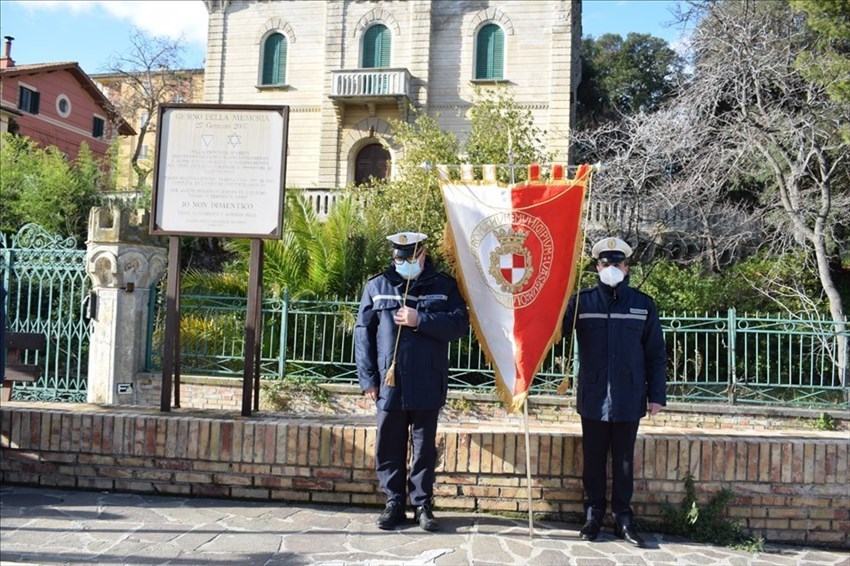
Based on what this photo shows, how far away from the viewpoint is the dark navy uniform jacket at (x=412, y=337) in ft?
14.0

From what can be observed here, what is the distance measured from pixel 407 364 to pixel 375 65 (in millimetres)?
21549

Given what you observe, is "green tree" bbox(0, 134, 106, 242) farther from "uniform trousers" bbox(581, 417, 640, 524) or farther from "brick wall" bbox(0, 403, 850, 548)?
"uniform trousers" bbox(581, 417, 640, 524)

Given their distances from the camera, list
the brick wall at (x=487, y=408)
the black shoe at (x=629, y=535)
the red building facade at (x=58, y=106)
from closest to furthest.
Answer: the black shoe at (x=629, y=535)
the brick wall at (x=487, y=408)
the red building facade at (x=58, y=106)

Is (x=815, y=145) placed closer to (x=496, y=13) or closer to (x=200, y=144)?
(x=200, y=144)

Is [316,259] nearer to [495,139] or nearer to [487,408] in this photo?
[487,408]

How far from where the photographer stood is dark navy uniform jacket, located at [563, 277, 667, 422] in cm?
419

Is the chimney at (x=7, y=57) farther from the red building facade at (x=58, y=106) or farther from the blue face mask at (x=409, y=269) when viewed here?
the blue face mask at (x=409, y=269)

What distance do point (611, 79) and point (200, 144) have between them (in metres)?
25.4

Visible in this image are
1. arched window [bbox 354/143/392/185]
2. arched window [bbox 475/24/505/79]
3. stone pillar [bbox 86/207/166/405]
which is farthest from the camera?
arched window [bbox 354/143/392/185]

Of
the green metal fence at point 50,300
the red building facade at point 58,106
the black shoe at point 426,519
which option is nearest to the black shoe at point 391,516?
the black shoe at point 426,519

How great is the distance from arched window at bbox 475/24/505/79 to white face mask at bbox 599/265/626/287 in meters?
20.3

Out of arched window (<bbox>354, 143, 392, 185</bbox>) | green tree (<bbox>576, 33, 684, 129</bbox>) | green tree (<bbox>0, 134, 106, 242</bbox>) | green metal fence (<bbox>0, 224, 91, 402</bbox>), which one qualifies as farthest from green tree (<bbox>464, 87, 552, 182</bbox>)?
green tree (<bbox>576, 33, 684, 129</bbox>)

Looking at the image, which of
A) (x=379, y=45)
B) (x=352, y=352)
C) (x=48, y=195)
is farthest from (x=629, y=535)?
(x=379, y=45)

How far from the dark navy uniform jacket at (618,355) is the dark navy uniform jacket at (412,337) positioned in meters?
Answer: 0.80
